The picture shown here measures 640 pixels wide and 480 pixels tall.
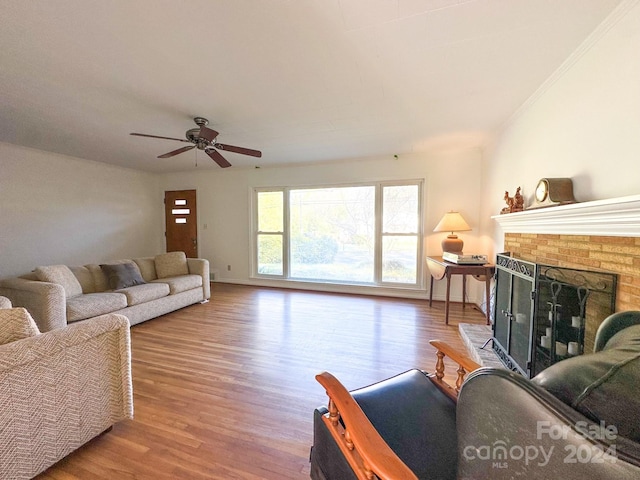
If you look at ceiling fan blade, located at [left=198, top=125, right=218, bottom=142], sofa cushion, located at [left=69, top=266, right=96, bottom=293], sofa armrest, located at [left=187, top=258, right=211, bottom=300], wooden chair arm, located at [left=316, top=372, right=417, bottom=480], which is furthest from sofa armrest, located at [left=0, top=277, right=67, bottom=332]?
wooden chair arm, located at [left=316, top=372, right=417, bottom=480]

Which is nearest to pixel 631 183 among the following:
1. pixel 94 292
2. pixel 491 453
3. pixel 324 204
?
pixel 491 453

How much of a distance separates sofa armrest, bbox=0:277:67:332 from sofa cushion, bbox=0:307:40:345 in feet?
5.20

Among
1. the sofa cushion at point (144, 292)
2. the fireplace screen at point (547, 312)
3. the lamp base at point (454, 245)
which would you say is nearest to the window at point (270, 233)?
the sofa cushion at point (144, 292)

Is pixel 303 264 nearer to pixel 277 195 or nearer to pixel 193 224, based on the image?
pixel 277 195

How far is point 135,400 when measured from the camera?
186cm

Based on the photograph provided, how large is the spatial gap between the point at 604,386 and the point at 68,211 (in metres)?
6.23

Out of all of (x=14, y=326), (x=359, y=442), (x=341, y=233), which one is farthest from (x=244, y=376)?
(x=341, y=233)

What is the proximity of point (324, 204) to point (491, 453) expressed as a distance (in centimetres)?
452

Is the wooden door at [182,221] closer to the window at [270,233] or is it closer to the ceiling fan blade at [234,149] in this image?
the window at [270,233]

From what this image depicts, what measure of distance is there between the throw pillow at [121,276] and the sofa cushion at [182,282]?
281 mm

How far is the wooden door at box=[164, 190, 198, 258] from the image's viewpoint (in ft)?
18.9

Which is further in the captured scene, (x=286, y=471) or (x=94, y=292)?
(x=94, y=292)

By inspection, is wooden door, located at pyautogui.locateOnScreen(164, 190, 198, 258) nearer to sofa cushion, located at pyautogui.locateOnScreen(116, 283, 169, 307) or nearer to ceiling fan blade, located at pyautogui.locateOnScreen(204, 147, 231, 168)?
sofa cushion, located at pyautogui.locateOnScreen(116, 283, 169, 307)

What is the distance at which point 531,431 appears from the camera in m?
0.53
